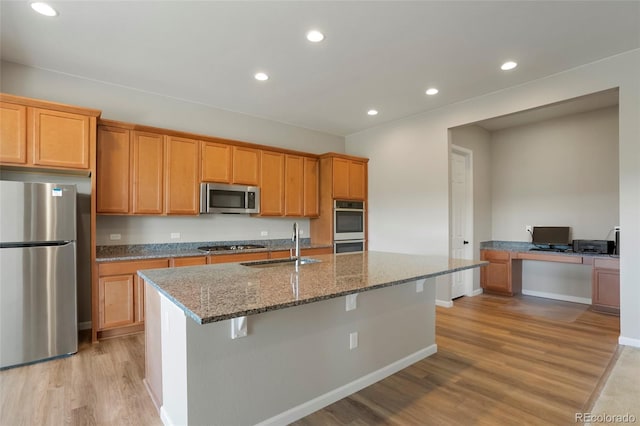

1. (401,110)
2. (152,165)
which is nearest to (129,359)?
(152,165)

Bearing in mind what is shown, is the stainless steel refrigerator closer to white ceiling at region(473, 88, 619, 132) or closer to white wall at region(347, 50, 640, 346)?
white wall at region(347, 50, 640, 346)

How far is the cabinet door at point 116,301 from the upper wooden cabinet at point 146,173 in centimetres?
77

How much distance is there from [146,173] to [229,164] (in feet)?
3.38

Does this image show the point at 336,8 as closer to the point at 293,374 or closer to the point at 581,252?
the point at 293,374

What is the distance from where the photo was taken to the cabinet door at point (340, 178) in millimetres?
5230

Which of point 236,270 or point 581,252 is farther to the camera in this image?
point 581,252

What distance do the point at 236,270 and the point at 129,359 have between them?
4.85 feet

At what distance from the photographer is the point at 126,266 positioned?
335 centimetres

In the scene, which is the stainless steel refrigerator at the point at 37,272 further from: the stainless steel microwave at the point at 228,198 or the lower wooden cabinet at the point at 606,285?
the lower wooden cabinet at the point at 606,285

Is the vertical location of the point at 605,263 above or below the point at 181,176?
below

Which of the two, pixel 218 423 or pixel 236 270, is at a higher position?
pixel 236 270

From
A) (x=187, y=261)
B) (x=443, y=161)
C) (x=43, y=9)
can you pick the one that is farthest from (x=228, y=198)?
(x=443, y=161)

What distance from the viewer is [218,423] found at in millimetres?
1716

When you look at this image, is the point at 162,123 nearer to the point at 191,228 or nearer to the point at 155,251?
the point at 191,228
